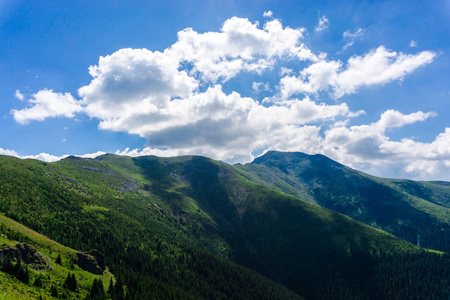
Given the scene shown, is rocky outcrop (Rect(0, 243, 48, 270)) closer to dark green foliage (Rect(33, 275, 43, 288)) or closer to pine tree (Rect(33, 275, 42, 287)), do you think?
dark green foliage (Rect(33, 275, 43, 288))

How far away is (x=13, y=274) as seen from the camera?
67.6 meters

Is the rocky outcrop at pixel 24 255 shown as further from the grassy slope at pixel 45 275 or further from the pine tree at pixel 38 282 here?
the pine tree at pixel 38 282

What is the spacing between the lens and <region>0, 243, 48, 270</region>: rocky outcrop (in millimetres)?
70725

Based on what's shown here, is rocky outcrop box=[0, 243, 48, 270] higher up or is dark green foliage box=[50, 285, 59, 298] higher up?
rocky outcrop box=[0, 243, 48, 270]

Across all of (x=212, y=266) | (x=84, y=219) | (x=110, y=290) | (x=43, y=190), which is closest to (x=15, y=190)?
(x=43, y=190)

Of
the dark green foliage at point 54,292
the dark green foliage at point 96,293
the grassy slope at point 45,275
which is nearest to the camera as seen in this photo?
the grassy slope at point 45,275

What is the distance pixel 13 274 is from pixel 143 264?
95.2 m

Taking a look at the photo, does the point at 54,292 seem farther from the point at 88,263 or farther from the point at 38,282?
the point at 88,263

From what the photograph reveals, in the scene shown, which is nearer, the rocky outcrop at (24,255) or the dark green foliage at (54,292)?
the dark green foliage at (54,292)

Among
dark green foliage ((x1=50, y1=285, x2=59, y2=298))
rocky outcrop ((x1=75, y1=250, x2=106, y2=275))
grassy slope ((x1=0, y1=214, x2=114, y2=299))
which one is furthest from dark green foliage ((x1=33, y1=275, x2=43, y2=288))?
rocky outcrop ((x1=75, y1=250, x2=106, y2=275))

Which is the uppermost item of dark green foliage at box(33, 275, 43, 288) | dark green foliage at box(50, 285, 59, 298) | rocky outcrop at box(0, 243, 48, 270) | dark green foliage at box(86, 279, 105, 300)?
rocky outcrop at box(0, 243, 48, 270)

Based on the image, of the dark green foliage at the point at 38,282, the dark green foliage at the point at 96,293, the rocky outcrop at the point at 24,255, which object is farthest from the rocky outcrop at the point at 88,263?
the dark green foliage at the point at 38,282

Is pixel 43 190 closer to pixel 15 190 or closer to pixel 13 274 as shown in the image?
pixel 15 190

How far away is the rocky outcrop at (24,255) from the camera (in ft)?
232
